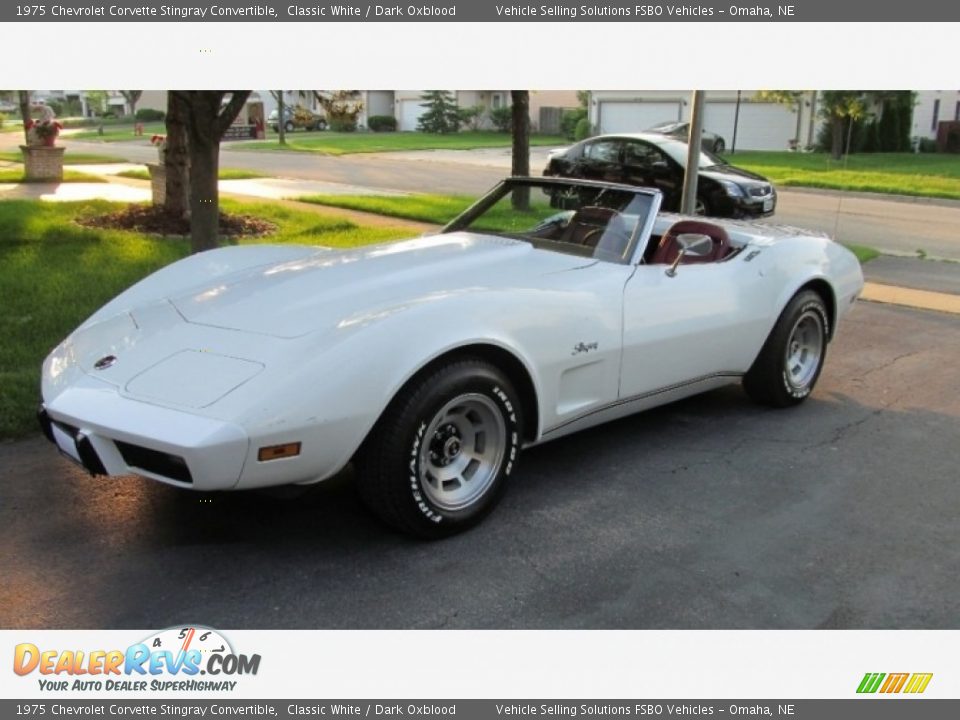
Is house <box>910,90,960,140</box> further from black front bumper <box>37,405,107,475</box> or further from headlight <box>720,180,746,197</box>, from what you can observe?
black front bumper <box>37,405,107,475</box>

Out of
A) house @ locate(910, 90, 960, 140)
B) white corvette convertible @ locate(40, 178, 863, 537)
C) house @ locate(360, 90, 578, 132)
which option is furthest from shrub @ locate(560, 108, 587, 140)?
white corvette convertible @ locate(40, 178, 863, 537)

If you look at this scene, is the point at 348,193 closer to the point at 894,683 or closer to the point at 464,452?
the point at 464,452

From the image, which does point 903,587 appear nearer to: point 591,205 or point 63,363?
point 591,205

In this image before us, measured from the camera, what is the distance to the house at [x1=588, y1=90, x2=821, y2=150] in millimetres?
33625

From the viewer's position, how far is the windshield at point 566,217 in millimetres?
4418

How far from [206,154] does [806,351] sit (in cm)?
555

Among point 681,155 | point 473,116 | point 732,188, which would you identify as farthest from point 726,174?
point 473,116

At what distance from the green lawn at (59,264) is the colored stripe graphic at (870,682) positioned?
13.2 feet

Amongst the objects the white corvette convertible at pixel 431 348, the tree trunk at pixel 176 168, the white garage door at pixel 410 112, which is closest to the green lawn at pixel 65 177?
the tree trunk at pixel 176 168

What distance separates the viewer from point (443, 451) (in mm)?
3523

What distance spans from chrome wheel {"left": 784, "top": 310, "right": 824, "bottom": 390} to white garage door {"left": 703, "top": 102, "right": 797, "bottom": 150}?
102 ft

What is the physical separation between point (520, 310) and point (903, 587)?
5.88 feet

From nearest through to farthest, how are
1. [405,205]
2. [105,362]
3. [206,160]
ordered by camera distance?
[105,362] < [206,160] < [405,205]

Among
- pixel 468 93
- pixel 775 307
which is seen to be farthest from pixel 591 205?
pixel 468 93
